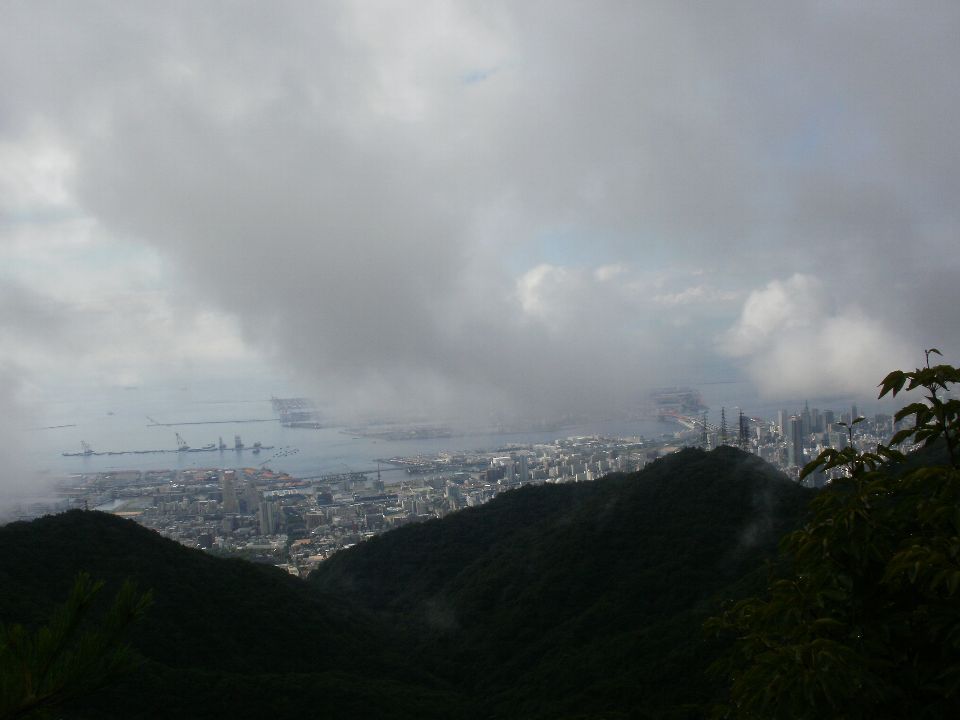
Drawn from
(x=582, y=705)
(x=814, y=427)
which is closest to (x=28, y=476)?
(x=582, y=705)

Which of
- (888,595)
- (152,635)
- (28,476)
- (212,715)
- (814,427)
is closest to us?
(888,595)

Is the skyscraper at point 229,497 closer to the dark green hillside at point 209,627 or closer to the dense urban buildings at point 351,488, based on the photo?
the dense urban buildings at point 351,488

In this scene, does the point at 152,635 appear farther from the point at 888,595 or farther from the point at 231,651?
the point at 888,595

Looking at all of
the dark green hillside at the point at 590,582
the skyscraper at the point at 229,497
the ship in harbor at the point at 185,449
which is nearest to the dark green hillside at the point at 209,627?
the dark green hillside at the point at 590,582

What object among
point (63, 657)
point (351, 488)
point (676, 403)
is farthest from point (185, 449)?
point (63, 657)

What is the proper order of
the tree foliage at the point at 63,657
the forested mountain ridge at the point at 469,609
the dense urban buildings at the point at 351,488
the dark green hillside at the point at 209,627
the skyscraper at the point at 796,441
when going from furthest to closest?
the dense urban buildings at the point at 351,488 → the skyscraper at the point at 796,441 → the forested mountain ridge at the point at 469,609 → the dark green hillside at the point at 209,627 → the tree foliage at the point at 63,657
